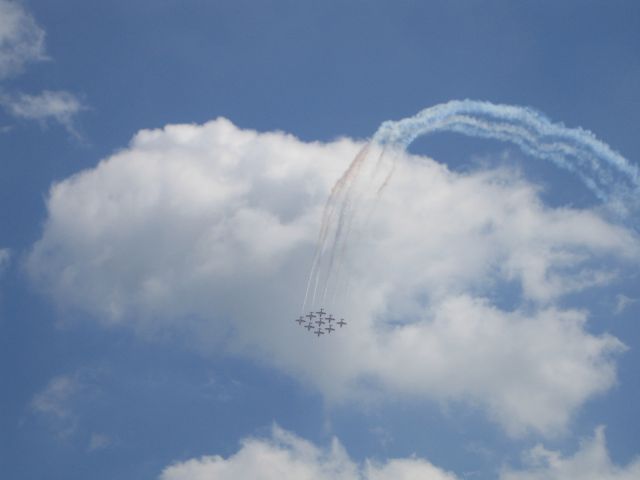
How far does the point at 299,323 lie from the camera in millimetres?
125625

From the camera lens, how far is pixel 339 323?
129750mm

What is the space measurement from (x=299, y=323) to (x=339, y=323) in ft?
24.1
